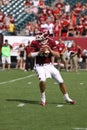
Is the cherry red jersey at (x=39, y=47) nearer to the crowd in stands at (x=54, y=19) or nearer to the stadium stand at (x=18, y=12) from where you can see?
the crowd in stands at (x=54, y=19)

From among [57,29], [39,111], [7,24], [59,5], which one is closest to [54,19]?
[59,5]

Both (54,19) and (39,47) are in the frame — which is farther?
(54,19)

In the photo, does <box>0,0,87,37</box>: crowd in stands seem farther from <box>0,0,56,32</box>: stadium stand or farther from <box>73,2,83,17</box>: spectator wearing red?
<box>0,0,56,32</box>: stadium stand

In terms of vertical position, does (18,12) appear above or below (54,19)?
above

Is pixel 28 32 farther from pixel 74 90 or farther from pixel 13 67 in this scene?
pixel 74 90

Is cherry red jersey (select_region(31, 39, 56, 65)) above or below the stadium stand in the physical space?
above

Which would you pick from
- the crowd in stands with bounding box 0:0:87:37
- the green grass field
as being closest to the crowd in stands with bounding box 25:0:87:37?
the crowd in stands with bounding box 0:0:87:37

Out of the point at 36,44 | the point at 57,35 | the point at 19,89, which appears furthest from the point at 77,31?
the point at 36,44

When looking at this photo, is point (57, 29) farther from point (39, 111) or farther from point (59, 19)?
point (39, 111)

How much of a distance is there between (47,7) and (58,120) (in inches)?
964

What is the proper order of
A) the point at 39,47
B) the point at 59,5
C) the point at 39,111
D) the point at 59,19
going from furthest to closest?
the point at 59,5, the point at 59,19, the point at 39,47, the point at 39,111

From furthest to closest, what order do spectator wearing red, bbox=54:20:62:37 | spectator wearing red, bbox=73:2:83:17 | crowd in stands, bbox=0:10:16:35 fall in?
1. spectator wearing red, bbox=73:2:83:17
2. crowd in stands, bbox=0:10:16:35
3. spectator wearing red, bbox=54:20:62:37

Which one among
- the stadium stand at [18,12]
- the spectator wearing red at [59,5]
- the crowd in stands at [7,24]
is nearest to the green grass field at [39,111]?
the crowd in stands at [7,24]

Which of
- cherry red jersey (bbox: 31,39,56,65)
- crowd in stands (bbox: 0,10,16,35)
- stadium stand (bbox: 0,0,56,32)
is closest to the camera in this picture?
cherry red jersey (bbox: 31,39,56,65)
